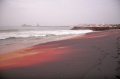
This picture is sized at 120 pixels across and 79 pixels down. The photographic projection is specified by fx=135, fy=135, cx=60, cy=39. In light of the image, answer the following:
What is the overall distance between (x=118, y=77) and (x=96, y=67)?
532mm

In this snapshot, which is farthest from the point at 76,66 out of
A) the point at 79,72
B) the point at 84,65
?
the point at 79,72

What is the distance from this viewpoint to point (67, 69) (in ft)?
8.59

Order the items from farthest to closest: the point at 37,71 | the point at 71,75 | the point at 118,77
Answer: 1. the point at 37,71
2. the point at 71,75
3. the point at 118,77

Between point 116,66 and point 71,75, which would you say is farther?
point 116,66

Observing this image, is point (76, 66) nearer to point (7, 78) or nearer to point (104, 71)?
point (104, 71)

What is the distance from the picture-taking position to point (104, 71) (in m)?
2.43

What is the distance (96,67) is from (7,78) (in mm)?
1655

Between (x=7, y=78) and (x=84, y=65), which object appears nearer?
(x=7, y=78)

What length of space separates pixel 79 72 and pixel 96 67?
426mm

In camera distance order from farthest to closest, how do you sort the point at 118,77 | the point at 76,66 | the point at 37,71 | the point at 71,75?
the point at 76,66 → the point at 37,71 → the point at 71,75 → the point at 118,77

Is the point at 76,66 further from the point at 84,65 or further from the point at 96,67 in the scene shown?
the point at 96,67

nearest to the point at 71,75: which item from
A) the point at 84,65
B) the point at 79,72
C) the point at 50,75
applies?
the point at 79,72

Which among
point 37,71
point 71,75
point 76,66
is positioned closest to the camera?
point 71,75

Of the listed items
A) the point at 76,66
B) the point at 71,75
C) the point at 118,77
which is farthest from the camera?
the point at 76,66
